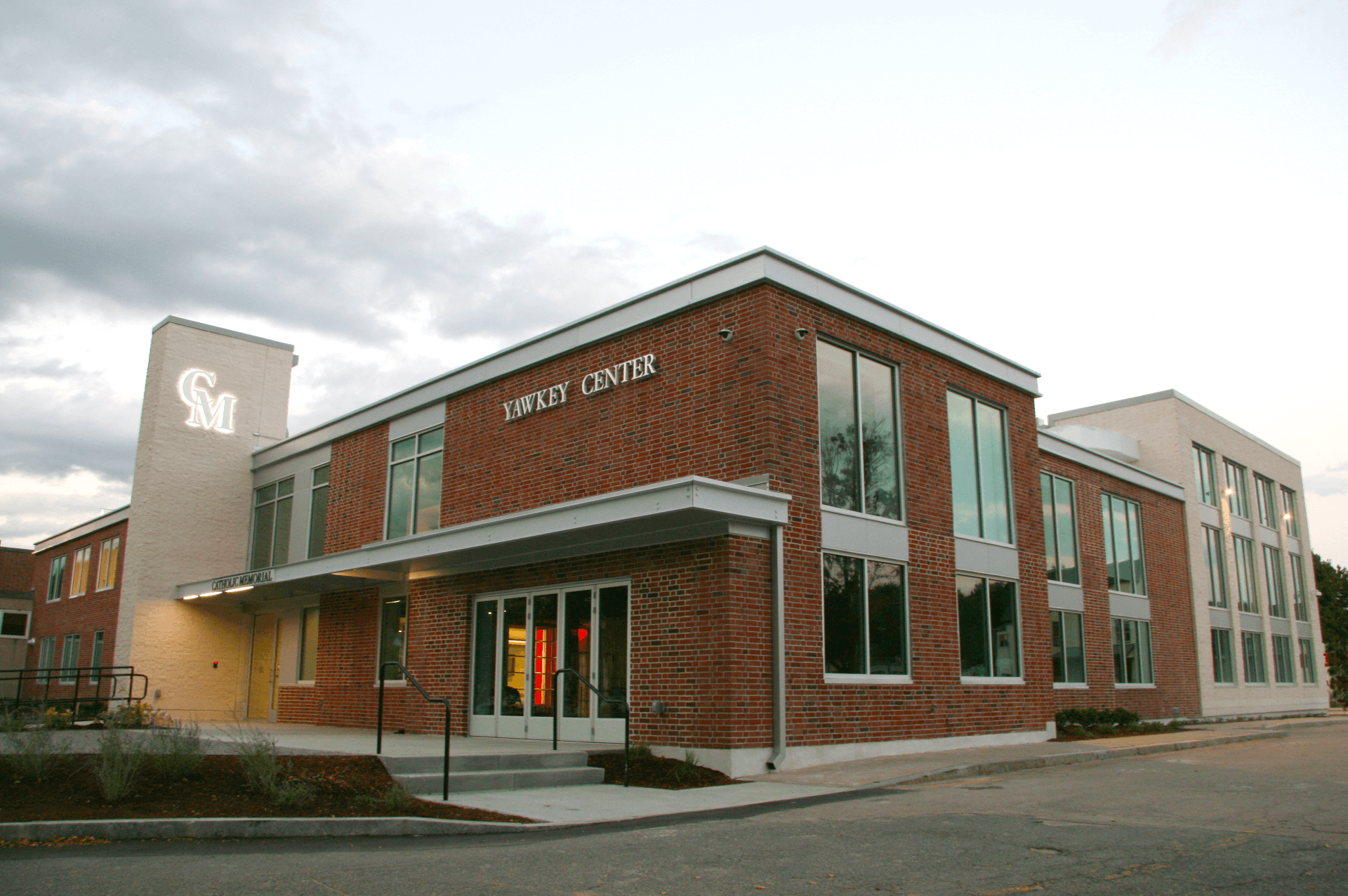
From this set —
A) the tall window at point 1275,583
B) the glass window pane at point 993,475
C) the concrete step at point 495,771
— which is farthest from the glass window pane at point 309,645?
the tall window at point 1275,583

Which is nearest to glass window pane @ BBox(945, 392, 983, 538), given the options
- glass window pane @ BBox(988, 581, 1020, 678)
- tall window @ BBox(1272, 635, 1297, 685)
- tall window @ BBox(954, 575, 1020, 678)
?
tall window @ BBox(954, 575, 1020, 678)

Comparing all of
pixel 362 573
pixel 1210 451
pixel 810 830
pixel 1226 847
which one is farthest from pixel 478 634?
pixel 1210 451

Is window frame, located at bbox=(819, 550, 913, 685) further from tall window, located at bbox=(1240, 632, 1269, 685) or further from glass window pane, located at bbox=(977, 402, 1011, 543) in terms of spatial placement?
tall window, located at bbox=(1240, 632, 1269, 685)

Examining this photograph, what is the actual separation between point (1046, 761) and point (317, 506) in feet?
54.5

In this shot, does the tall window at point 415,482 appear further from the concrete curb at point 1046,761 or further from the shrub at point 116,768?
the concrete curb at point 1046,761

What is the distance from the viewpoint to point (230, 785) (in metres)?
9.45

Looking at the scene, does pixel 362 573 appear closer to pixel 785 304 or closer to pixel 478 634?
Answer: pixel 478 634

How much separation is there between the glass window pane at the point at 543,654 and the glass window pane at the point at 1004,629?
7522 mm

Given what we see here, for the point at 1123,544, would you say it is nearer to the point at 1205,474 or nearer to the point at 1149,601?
the point at 1149,601

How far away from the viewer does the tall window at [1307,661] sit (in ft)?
112

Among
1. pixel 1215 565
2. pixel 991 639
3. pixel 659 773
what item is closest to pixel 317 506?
pixel 659 773

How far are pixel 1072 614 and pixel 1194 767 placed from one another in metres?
9.59

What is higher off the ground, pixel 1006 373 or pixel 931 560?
pixel 1006 373

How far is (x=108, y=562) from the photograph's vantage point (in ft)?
93.9
